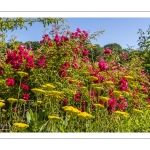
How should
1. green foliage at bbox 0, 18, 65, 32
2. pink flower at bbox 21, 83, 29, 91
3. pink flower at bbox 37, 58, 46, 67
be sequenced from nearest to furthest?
1. pink flower at bbox 21, 83, 29, 91
2. pink flower at bbox 37, 58, 46, 67
3. green foliage at bbox 0, 18, 65, 32

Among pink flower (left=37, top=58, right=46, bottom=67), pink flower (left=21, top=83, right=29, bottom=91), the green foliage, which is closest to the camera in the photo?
pink flower (left=21, top=83, right=29, bottom=91)

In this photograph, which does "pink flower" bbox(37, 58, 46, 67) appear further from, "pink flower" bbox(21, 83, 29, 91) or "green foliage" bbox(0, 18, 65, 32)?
"green foliage" bbox(0, 18, 65, 32)

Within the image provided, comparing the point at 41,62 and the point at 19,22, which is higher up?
the point at 19,22

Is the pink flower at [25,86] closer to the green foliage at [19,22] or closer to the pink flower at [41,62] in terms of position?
the pink flower at [41,62]

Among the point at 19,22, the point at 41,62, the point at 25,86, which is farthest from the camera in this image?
the point at 19,22

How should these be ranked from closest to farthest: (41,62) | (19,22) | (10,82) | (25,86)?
(10,82) < (25,86) < (41,62) < (19,22)

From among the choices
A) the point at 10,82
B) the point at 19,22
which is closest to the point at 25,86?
the point at 10,82

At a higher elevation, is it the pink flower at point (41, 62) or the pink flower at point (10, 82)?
the pink flower at point (41, 62)

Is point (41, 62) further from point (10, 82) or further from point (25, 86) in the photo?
point (10, 82)

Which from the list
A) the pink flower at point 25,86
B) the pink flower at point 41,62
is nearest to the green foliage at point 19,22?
the pink flower at point 41,62

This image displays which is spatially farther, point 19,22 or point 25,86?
point 19,22

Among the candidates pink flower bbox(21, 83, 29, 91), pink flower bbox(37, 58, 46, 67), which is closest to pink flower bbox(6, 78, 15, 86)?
pink flower bbox(21, 83, 29, 91)

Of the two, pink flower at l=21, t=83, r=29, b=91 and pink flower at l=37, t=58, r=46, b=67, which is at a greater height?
pink flower at l=37, t=58, r=46, b=67
